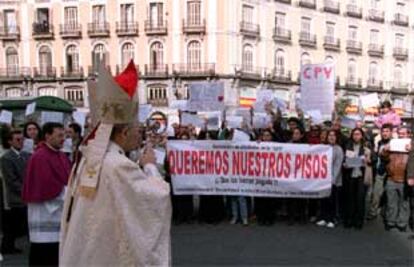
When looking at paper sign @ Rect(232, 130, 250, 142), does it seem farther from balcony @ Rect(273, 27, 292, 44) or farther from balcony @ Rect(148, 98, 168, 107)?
balcony @ Rect(273, 27, 292, 44)

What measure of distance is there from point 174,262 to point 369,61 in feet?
210

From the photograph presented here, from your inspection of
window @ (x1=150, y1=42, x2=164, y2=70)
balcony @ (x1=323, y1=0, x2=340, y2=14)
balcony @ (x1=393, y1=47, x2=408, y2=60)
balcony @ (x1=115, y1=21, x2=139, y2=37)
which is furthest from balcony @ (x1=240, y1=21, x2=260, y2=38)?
balcony @ (x1=393, y1=47, x2=408, y2=60)

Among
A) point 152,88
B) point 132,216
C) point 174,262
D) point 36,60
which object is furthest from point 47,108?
point 36,60

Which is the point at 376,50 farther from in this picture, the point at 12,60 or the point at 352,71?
the point at 12,60

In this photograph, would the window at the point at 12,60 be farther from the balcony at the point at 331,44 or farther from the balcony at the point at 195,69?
the balcony at the point at 331,44

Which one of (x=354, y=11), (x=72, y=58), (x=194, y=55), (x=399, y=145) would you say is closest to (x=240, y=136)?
(x=399, y=145)

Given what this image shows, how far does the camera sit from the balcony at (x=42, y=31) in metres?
57.8

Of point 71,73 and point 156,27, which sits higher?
Answer: point 156,27

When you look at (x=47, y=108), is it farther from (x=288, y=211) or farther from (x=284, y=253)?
(x=284, y=253)

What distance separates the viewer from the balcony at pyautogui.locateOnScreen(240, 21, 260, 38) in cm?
5569

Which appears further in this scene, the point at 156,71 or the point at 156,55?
Result: the point at 156,55

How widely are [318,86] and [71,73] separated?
153 ft

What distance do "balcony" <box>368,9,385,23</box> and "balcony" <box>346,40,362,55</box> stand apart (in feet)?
10.9

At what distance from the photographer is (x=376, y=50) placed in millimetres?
68750
